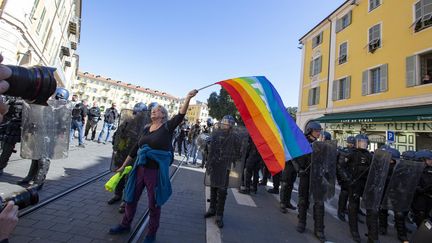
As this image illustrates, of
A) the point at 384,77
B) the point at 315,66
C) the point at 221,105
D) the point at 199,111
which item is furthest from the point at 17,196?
the point at 199,111

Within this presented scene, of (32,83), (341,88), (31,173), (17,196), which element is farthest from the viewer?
(341,88)

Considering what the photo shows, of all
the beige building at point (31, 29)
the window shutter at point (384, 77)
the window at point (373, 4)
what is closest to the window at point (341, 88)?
the window shutter at point (384, 77)

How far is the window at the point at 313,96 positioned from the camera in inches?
905

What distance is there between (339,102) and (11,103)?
20.1 m

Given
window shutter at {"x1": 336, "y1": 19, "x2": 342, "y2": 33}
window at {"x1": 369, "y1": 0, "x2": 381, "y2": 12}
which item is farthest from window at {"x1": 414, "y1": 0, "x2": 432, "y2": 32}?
window shutter at {"x1": 336, "y1": 19, "x2": 342, "y2": 33}

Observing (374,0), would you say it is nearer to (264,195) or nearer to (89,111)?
(264,195)

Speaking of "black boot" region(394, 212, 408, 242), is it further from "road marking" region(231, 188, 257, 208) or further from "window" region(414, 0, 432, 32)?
"window" region(414, 0, 432, 32)

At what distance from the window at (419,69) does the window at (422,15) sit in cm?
152

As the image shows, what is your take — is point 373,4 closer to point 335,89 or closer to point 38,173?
point 335,89

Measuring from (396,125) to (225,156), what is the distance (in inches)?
539

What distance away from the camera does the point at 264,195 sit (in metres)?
7.46

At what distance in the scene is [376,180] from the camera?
4707 mm

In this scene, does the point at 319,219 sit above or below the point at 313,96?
below

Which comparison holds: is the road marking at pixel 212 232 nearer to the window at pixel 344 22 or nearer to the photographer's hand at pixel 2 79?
the photographer's hand at pixel 2 79
